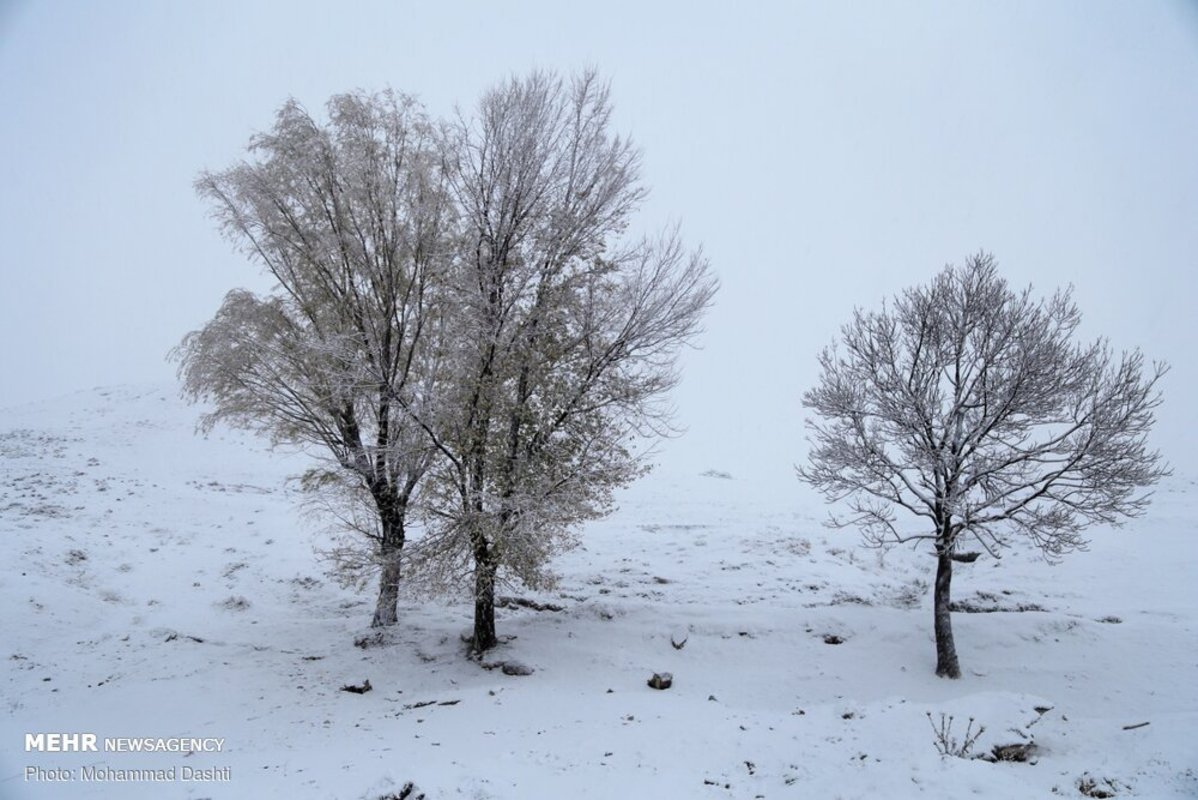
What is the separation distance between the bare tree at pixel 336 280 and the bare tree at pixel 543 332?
147 cm

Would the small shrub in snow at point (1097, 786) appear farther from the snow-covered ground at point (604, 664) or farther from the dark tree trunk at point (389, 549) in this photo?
the dark tree trunk at point (389, 549)

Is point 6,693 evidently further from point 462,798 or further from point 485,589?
point 462,798

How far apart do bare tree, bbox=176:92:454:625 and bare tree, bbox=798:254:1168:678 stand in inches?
346

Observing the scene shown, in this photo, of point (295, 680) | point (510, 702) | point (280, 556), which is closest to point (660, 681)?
point (510, 702)

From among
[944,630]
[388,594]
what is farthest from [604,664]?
[944,630]

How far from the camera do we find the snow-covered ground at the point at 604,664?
7.05m

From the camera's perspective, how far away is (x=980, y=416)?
11.3 m

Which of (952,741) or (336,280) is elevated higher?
(336,280)

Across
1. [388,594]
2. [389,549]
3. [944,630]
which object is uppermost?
[389,549]

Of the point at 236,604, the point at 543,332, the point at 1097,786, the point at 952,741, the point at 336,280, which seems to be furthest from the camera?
the point at 236,604

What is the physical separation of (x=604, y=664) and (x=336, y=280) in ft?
31.6

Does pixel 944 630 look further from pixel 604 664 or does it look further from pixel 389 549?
pixel 389 549

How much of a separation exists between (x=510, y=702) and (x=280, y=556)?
32.8 ft

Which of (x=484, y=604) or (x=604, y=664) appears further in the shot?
(x=484, y=604)
